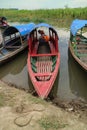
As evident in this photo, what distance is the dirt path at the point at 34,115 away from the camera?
545 cm

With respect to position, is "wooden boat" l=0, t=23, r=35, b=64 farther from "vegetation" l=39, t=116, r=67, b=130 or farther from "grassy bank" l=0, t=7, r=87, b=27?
"grassy bank" l=0, t=7, r=87, b=27

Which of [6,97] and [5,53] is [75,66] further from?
[6,97]

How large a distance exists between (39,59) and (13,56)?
1.73 m

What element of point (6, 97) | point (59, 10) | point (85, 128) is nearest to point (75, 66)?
point (6, 97)

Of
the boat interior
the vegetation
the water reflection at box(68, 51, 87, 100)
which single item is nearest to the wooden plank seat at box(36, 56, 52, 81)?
the water reflection at box(68, 51, 87, 100)

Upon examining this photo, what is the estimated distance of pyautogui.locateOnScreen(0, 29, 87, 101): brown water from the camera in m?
8.38

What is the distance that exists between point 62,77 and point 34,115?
4079 millimetres

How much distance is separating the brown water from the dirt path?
157 cm

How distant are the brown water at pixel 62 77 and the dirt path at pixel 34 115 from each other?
1.57 m

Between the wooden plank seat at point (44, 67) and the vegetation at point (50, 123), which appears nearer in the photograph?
the vegetation at point (50, 123)

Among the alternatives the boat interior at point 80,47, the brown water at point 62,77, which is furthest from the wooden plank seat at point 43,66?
the boat interior at point 80,47

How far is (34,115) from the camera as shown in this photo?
5.92m

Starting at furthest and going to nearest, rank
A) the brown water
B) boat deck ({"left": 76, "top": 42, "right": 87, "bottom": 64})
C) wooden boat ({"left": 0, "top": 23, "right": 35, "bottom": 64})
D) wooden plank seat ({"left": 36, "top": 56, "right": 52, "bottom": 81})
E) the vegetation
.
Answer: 1. wooden boat ({"left": 0, "top": 23, "right": 35, "bottom": 64})
2. boat deck ({"left": 76, "top": 42, "right": 87, "bottom": 64})
3. the brown water
4. wooden plank seat ({"left": 36, "top": 56, "right": 52, "bottom": 81})
5. the vegetation

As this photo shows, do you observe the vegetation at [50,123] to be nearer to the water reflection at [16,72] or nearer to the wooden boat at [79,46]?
the water reflection at [16,72]
